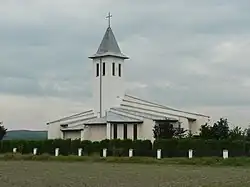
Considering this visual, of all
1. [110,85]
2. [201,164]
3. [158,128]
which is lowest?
[201,164]

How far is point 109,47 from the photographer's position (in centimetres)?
7600

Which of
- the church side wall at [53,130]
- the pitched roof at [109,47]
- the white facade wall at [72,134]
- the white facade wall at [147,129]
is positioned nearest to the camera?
the white facade wall at [147,129]

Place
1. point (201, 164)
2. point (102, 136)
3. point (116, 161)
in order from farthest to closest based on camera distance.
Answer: point (102, 136)
point (116, 161)
point (201, 164)

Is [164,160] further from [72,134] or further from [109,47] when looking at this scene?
[109,47]

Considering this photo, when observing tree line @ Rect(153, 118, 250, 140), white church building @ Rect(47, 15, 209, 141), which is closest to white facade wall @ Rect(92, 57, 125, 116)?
white church building @ Rect(47, 15, 209, 141)

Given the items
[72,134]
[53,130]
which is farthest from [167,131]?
[53,130]

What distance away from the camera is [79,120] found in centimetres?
7500

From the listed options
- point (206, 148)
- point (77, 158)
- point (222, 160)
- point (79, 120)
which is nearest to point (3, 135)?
point (79, 120)

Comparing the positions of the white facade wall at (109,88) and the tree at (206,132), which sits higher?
the white facade wall at (109,88)

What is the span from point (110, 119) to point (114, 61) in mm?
8721

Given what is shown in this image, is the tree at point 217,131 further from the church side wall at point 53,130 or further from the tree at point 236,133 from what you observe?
the church side wall at point 53,130

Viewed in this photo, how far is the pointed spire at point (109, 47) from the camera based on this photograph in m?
75.4

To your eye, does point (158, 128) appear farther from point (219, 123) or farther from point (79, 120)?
point (79, 120)

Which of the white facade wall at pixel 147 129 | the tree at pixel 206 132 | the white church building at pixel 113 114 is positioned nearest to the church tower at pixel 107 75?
the white church building at pixel 113 114
